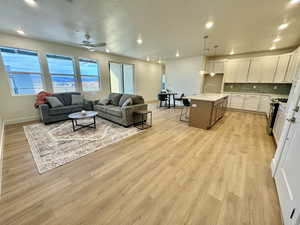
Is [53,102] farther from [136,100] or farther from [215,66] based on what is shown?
[215,66]

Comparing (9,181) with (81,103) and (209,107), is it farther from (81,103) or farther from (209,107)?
(209,107)

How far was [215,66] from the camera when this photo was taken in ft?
20.9

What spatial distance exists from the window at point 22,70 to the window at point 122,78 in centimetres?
337

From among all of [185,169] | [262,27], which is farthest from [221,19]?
[185,169]

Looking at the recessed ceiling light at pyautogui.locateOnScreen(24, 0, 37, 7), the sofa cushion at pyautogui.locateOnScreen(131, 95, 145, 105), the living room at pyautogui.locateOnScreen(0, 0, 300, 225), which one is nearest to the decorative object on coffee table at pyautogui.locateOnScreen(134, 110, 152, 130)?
the living room at pyautogui.locateOnScreen(0, 0, 300, 225)

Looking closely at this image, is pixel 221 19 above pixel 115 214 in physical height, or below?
above

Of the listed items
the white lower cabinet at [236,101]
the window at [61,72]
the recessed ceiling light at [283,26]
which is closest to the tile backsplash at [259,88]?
the white lower cabinet at [236,101]

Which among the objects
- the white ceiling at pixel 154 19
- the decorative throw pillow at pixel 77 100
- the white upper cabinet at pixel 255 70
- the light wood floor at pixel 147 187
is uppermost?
the white ceiling at pixel 154 19

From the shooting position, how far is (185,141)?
3.04 m

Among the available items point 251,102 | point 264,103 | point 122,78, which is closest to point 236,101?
point 251,102

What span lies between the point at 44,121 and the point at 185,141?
4.37 m

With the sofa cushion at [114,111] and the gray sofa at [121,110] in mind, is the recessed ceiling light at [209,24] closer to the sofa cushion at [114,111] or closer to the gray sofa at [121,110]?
the gray sofa at [121,110]

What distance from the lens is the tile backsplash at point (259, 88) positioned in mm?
5185

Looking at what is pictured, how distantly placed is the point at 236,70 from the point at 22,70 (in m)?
8.69
